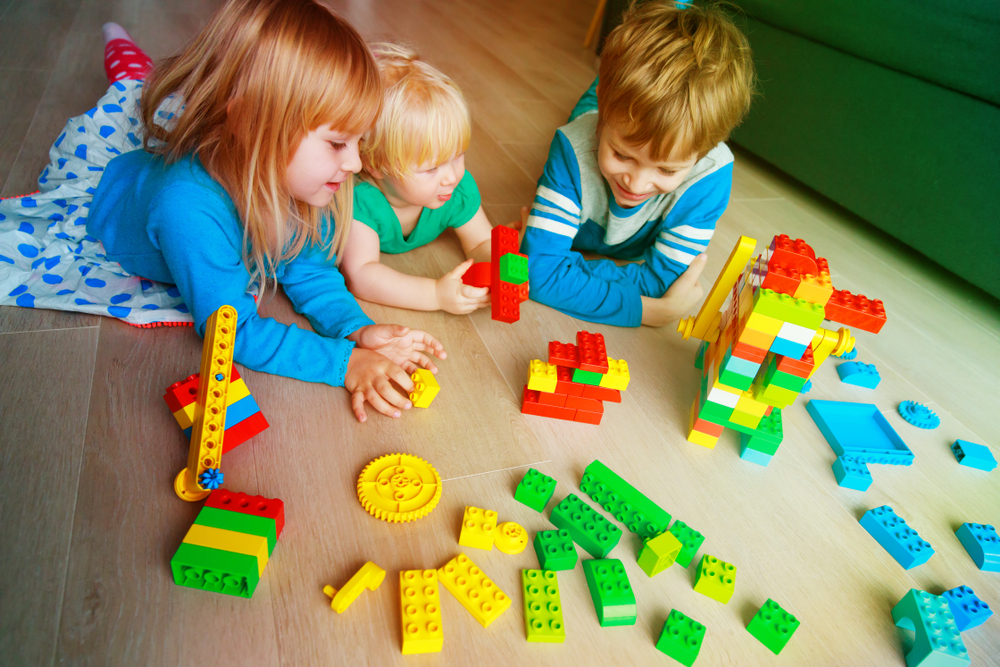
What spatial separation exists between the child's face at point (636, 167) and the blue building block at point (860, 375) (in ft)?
1.53

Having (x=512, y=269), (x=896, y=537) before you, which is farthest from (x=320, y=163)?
(x=896, y=537)

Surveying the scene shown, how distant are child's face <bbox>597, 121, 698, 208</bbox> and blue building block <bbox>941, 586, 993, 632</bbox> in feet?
2.35

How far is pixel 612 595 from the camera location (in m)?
0.67

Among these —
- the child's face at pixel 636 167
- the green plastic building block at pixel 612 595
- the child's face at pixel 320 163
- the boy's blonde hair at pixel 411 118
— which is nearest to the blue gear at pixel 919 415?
the child's face at pixel 636 167

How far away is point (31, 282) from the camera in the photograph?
38.0 inches

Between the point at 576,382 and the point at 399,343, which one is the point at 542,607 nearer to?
the point at 576,382

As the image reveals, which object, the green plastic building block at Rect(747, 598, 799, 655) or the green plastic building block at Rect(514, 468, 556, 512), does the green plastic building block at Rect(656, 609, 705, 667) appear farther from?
the green plastic building block at Rect(514, 468, 556, 512)

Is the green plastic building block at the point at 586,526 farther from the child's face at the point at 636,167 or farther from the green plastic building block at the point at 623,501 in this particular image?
the child's face at the point at 636,167

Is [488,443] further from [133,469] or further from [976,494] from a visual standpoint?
[976,494]

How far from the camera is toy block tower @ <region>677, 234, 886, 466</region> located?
0.76 m

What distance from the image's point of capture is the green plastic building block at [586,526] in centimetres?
73

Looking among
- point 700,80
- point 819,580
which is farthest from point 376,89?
point 819,580

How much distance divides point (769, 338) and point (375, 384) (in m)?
0.55

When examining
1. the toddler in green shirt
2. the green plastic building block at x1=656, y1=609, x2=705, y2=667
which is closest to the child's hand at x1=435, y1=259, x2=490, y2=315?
the toddler in green shirt
